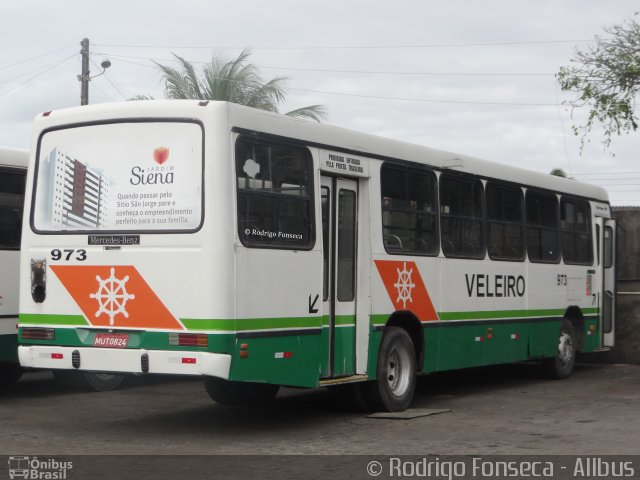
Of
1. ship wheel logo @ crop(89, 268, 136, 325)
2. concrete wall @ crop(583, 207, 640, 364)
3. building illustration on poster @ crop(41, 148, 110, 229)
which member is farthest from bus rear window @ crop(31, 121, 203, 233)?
concrete wall @ crop(583, 207, 640, 364)

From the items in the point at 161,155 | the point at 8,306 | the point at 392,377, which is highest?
the point at 161,155

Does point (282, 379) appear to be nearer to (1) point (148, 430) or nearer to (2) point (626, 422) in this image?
(1) point (148, 430)

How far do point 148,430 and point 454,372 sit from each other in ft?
25.9

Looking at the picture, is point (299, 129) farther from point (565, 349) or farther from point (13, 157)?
point (565, 349)

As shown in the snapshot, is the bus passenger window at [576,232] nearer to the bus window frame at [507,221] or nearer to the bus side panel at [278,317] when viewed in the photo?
the bus window frame at [507,221]

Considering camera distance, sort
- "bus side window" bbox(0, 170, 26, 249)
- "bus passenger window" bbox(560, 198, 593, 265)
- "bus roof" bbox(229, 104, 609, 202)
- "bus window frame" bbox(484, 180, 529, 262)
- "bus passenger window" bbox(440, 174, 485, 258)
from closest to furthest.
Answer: "bus roof" bbox(229, 104, 609, 202), "bus side window" bbox(0, 170, 26, 249), "bus passenger window" bbox(440, 174, 485, 258), "bus window frame" bbox(484, 180, 529, 262), "bus passenger window" bbox(560, 198, 593, 265)

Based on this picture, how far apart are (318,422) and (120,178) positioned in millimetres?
3387

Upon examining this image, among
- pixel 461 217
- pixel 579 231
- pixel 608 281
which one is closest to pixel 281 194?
pixel 461 217

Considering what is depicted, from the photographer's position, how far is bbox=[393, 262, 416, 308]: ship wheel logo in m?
12.3

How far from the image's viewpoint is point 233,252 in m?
9.74

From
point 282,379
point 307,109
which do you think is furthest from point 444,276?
point 307,109

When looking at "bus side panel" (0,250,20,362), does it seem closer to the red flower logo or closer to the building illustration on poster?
the building illustration on poster

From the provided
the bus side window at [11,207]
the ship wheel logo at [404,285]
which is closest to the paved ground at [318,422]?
the ship wheel logo at [404,285]

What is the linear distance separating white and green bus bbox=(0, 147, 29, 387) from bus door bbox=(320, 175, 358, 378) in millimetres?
4183
